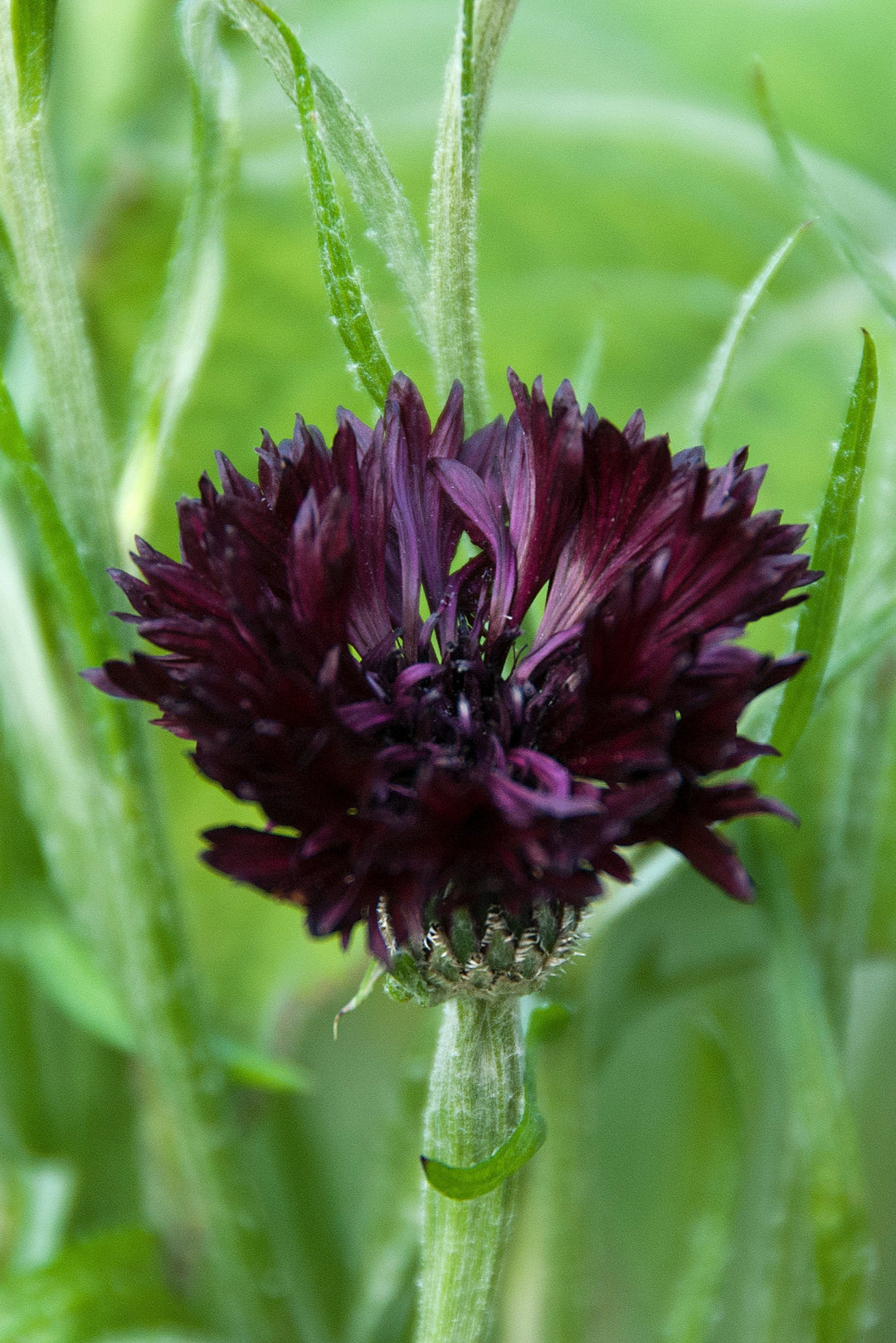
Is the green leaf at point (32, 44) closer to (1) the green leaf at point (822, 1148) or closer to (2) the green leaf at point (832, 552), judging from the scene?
(2) the green leaf at point (832, 552)

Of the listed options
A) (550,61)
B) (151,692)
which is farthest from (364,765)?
(550,61)

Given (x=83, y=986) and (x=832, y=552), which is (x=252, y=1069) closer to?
(x=83, y=986)

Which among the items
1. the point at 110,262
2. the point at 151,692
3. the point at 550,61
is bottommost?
the point at 151,692

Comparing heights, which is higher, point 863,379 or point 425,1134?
point 863,379

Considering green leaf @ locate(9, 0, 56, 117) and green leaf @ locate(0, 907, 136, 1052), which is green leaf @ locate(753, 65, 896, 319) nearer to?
green leaf @ locate(9, 0, 56, 117)

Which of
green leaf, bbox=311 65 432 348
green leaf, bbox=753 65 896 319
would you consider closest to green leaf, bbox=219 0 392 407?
green leaf, bbox=311 65 432 348

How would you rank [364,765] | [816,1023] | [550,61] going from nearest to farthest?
[364,765] → [816,1023] → [550,61]

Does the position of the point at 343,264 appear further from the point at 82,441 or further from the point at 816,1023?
the point at 816,1023

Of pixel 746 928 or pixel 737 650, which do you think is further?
pixel 746 928
